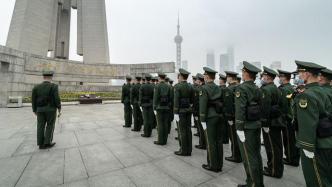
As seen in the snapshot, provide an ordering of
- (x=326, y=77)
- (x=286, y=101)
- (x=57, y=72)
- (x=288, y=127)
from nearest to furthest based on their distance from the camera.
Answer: (x=326, y=77) → (x=286, y=101) → (x=288, y=127) → (x=57, y=72)

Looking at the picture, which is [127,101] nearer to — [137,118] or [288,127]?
[137,118]

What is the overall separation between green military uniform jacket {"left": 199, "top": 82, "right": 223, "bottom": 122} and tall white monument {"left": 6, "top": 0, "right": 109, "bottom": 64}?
36263 millimetres

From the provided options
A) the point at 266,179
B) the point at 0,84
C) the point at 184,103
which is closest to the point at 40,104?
the point at 184,103

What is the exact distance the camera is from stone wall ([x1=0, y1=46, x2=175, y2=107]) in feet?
45.3

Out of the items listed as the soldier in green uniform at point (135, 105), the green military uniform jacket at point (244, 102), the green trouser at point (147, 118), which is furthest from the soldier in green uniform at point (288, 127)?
the soldier in green uniform at point (135, 105)

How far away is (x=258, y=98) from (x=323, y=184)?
149 cm

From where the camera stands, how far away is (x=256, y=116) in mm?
2900

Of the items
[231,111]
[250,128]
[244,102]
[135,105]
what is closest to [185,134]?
[231,111]

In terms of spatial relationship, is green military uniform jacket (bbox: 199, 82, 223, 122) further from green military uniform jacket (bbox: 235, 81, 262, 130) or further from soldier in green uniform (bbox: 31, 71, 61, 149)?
soldier in green uniform (bbox: 31, 71, 61, 149)

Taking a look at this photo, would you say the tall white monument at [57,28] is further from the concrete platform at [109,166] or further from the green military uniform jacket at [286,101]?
the green military uniform jacket at [286,101]

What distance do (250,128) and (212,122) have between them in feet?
2.99

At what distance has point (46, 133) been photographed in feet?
16.1

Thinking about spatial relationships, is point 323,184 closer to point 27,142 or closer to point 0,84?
point 27,142

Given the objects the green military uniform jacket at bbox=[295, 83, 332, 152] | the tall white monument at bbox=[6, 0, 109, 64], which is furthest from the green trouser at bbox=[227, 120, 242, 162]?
the tall white monument at bbox=[6, 0, 109, 64]
